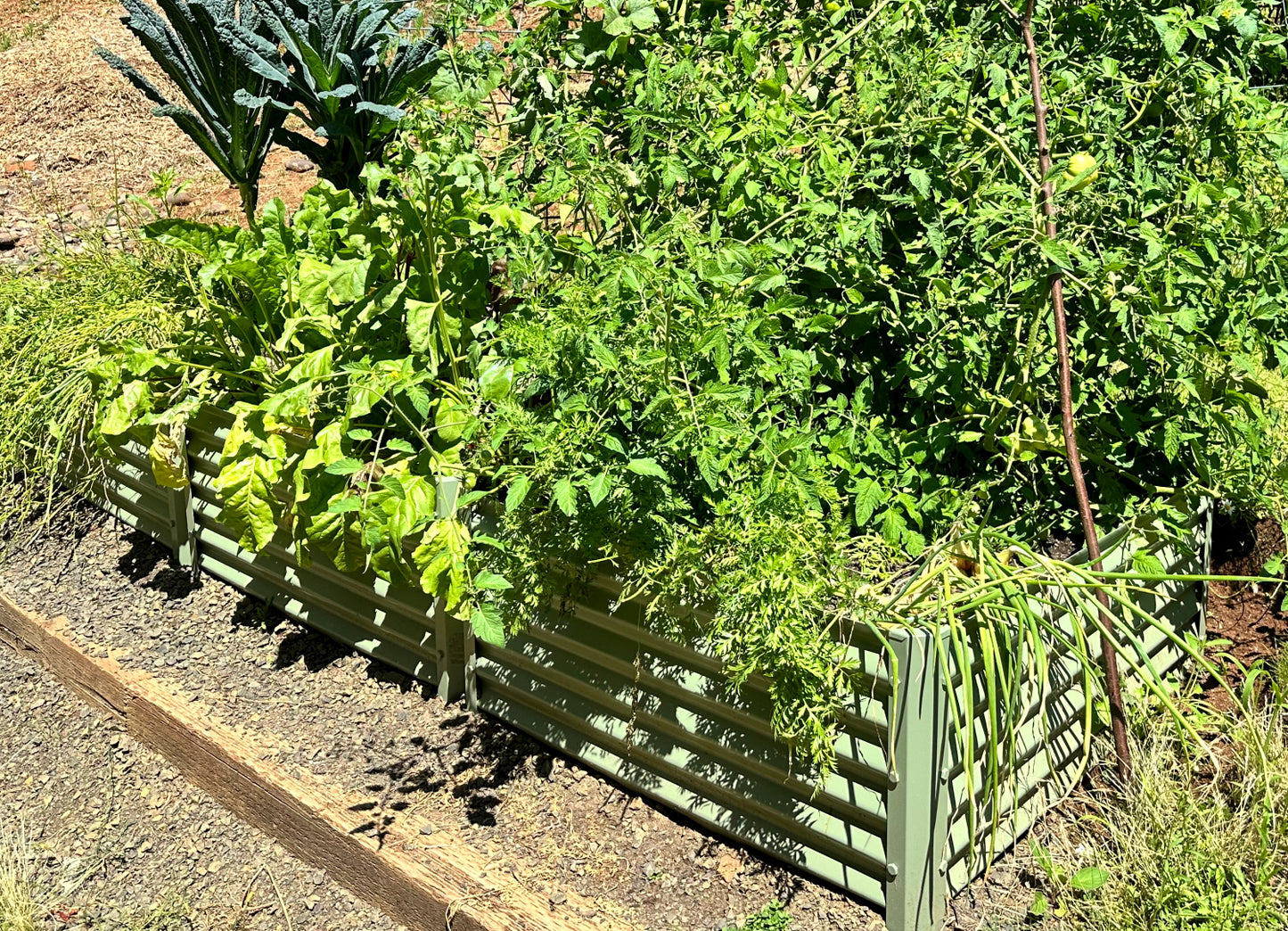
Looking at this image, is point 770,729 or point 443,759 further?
point 443,759

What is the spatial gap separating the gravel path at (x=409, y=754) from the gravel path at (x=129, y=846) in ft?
0.29

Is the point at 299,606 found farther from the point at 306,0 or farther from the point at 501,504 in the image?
the point at 306,0

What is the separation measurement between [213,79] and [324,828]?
287 cm

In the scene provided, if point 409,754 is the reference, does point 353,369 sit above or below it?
above

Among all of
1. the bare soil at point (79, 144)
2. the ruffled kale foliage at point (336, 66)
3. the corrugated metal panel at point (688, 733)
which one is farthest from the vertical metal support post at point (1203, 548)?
the bare soil at point (79, 144)

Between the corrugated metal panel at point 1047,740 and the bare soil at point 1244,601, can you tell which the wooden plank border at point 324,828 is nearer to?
the corrugated metal panel at point 1047,740

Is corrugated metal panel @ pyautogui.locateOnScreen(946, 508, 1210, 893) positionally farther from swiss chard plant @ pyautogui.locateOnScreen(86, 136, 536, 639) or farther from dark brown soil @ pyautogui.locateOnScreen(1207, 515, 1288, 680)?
swiss chard plant @ pyautogui.locateOnScreen(86, 136, 536, 639)

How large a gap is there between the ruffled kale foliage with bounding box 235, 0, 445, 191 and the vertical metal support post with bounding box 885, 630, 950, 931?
2.74 meters

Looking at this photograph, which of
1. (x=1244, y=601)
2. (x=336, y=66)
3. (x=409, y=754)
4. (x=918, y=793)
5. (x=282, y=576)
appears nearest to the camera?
(x=918, y=793)

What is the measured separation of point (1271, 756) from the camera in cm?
291

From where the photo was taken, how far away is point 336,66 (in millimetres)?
4516

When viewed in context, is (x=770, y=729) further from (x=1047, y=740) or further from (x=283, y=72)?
(x=283, y=72)

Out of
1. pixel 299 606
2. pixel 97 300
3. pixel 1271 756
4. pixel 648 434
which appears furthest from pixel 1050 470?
pixel 97 300

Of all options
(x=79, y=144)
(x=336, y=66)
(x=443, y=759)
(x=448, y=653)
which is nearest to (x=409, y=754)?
(x=443, y=759)
